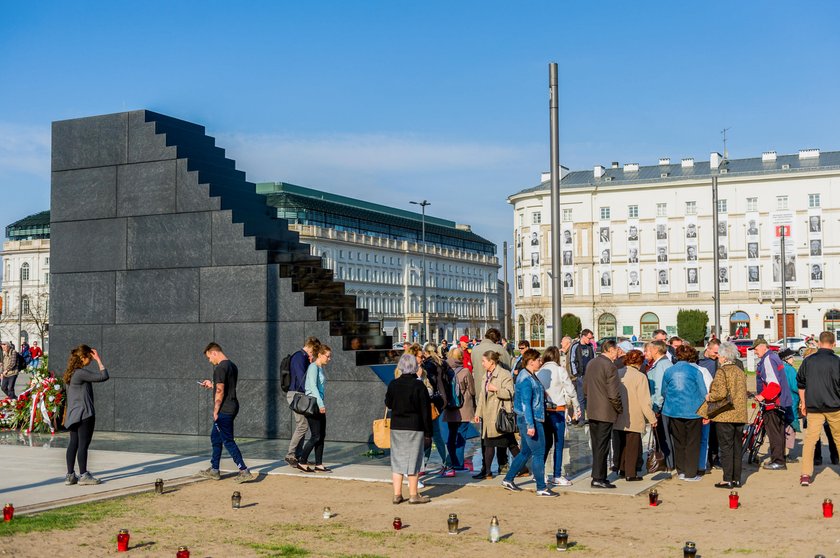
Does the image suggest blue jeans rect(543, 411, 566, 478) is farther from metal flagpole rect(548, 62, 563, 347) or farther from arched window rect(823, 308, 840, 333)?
arched window rect(823, 308, 840, 333)

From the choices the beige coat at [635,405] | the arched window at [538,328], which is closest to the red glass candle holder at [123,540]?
the beige coat at [635,405]

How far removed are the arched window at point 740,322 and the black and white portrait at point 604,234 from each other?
1504 centimetres

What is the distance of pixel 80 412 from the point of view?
480 inches

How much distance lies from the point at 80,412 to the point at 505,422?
204 inches

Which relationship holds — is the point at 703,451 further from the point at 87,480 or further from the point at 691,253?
the point at 691,253

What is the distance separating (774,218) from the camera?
97812mm

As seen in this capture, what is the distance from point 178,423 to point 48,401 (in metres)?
2.45

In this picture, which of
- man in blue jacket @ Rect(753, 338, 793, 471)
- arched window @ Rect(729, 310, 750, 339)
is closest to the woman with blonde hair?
man in blue jacket @ Rect(753, 338, 793, 471)

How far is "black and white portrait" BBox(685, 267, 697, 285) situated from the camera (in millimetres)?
101062

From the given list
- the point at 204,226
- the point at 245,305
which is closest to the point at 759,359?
the point at 245,305

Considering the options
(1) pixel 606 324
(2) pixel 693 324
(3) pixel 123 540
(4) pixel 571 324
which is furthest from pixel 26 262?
(3) pixel 123 540

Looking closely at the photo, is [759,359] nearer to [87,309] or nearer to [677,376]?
[677,376]

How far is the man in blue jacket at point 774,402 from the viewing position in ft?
45.6

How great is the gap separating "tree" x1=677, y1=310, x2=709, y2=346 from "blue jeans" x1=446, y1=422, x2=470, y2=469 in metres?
83.6
